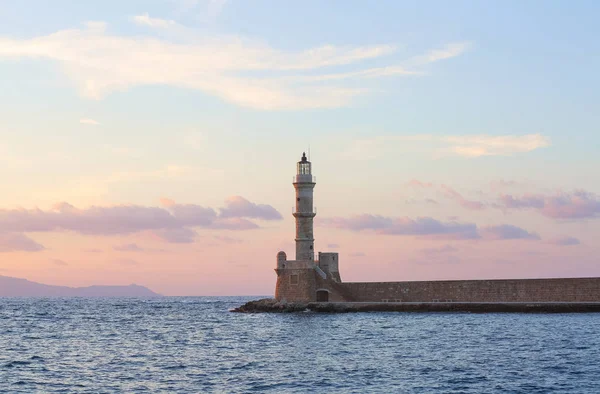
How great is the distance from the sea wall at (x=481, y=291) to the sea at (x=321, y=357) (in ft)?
6.74

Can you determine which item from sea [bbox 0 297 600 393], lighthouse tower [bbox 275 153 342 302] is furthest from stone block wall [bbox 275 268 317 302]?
sea [bbox 0 297 600 393]

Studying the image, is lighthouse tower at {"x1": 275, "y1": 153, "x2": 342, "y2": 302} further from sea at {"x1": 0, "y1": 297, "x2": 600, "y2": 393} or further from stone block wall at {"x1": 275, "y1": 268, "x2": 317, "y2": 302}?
sea at {"x1": 0, "y1": 297, "x2": 600, "y2": 393}

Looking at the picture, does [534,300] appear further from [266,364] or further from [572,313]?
[266,364]

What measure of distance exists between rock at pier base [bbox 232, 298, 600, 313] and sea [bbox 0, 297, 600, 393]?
0.78 m

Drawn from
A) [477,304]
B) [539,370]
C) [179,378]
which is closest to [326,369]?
[179,378]

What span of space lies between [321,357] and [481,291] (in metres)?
26.6

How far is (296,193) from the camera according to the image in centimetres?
6669

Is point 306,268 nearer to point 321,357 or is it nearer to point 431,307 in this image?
point 431,307

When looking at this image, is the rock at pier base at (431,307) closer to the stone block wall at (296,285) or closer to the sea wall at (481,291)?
the stone block wall at (296,285)

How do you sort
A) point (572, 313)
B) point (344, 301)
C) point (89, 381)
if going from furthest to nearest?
1. point (344, 301)
2. point (572, 313)
3. point (89, 381)

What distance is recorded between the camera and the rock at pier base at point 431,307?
56866 millimetres

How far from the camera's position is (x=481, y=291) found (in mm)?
60812

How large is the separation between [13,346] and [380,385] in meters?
24.4

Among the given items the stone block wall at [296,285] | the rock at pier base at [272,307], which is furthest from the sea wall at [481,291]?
the rock at pier base at [272,307]
